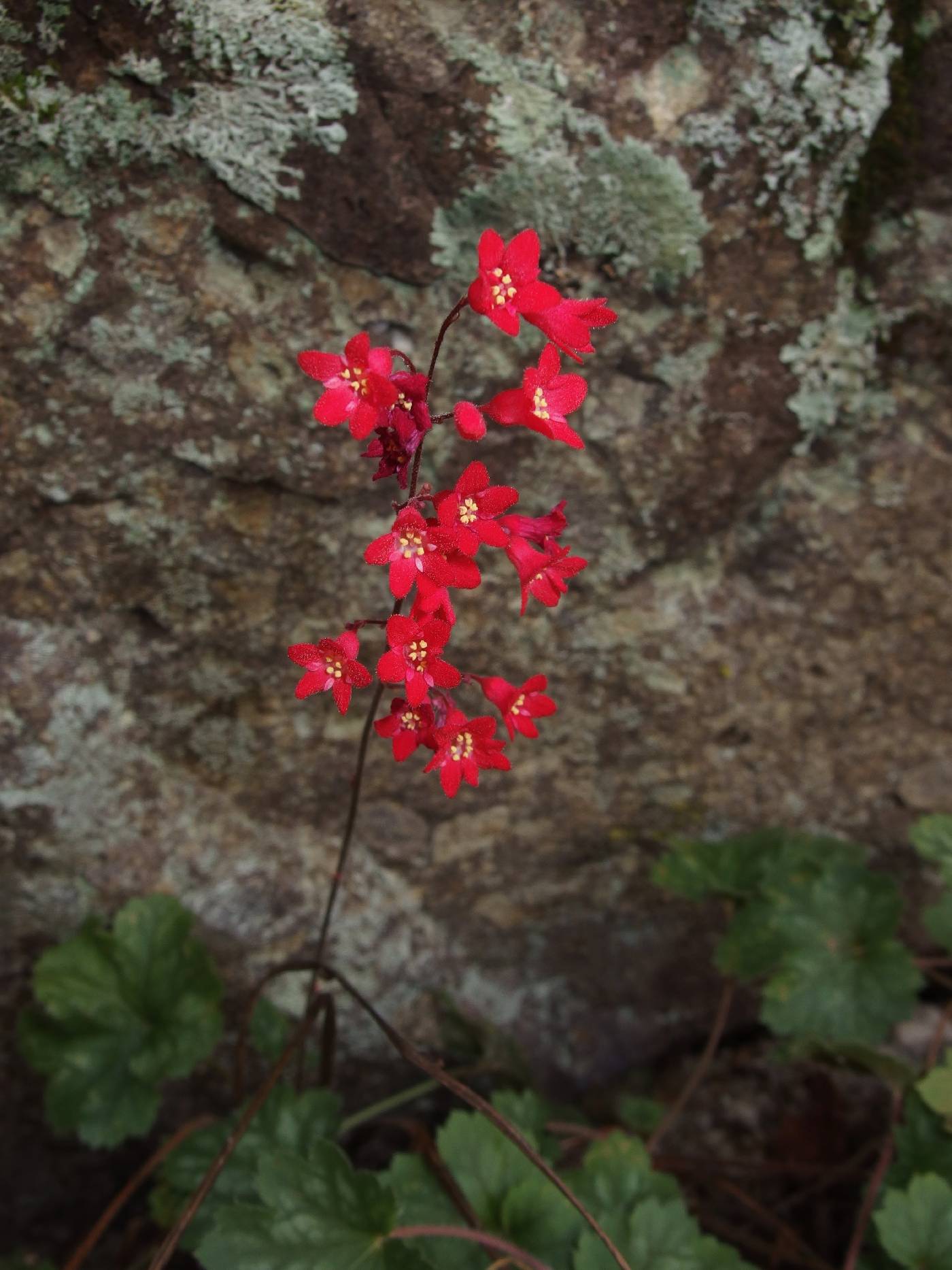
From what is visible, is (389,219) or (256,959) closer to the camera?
(389,219)

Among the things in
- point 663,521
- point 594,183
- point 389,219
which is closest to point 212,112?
point 389,219

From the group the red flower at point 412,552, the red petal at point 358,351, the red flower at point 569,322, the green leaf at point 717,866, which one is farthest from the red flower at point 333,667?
the green leaf at point 717,866

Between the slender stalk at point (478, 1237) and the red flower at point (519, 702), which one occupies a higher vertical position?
the red flower at point (519, 702)

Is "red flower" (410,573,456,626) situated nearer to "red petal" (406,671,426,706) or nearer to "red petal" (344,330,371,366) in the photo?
"red petal" (406,671,426,706)

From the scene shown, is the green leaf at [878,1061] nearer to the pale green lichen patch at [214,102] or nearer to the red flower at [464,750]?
the red flower at [464,750]

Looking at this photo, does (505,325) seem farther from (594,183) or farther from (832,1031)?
(832,1031)

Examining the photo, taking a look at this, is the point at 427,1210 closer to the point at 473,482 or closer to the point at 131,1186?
the point at 131,1186

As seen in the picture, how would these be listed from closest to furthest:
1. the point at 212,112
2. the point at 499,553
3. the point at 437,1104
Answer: the point at 212,112, the point at 499,553, the point at 437,1104
